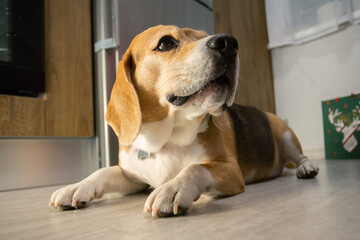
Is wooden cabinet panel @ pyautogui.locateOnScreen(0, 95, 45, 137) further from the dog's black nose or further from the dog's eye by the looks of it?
the dog's black nose

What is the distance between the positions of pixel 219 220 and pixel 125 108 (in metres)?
0.74

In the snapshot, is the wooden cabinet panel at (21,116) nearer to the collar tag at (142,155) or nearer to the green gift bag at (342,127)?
the collar tag at (142,155)

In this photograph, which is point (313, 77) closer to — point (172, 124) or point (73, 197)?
point (172, 124)

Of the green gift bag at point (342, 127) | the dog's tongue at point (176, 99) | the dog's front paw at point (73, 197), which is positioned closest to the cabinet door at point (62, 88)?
the dog's front paw at point (73, 197)

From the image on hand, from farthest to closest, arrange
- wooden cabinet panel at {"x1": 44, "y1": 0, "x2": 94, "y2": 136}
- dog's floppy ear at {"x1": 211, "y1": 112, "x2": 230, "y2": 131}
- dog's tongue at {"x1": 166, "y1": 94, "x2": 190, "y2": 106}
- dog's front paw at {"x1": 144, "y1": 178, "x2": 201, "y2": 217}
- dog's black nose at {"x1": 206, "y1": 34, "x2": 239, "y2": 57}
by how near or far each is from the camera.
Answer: wooden cabinet panel at {"x1": 44, "y1": 0, "x2": 94, "y2": 136}, dog's floppy ear at {"x1": 211, "y1": 112, "x2": 230, "y2": 131}, dog's tongue at {"x1": 166, "y1": 94, "x2": 190, "y2": 106}, dog's black nose at {"x1": 206, "y1": 34, "x2": 239, "y2": 57}, dog's front paw at {"x1": 144, "y1": 178, "x2": 201, "y2": 217}

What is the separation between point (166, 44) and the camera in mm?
1422

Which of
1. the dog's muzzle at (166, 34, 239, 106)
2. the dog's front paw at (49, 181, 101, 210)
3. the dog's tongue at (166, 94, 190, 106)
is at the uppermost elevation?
the dog's muzzle at (166, 34, 239, 106)

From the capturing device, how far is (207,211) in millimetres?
1034

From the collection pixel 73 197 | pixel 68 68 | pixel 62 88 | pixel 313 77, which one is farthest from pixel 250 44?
pixel 73 197

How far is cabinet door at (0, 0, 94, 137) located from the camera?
2316mm

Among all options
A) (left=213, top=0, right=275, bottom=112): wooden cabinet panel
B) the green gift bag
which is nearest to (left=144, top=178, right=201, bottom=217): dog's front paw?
(left=213, top=0, right=275, bottom=112): wooden cabinet panel

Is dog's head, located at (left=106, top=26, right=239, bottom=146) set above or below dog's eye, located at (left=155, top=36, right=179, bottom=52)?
below

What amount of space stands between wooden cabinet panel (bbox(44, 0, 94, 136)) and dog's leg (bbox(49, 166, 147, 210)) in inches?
48.4

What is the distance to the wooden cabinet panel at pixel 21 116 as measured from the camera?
88.0 inches
